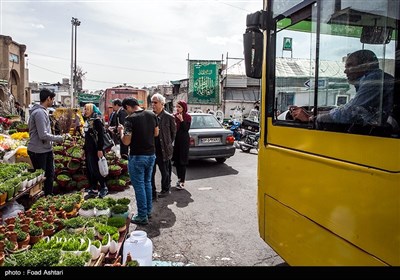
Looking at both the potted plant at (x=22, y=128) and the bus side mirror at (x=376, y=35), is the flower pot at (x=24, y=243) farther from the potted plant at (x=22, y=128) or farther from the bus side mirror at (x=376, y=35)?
the potted plant at (x=22, y=128)

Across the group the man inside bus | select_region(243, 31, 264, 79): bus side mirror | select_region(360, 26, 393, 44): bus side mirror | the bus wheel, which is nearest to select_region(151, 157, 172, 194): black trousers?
select_region(243, 31, 264, 79): bus side mirror

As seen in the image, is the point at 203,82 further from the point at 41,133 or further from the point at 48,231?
the point at 48,231

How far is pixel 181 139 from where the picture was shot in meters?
7.19

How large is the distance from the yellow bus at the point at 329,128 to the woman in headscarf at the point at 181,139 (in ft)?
12.9

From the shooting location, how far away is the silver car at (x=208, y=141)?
9.34m

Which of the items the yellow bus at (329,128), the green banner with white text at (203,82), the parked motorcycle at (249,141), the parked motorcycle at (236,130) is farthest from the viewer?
the green banner with white text at (203,82)

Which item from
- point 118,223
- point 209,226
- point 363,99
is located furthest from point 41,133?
point 363,99

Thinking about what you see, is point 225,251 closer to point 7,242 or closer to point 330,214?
point 330,214

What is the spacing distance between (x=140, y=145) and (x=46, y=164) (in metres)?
2.22

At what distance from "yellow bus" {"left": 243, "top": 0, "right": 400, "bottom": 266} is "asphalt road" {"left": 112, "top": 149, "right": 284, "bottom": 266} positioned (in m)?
1.07

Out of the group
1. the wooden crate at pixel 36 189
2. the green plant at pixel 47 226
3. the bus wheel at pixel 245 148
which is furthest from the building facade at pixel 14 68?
the green plant at pixel 47 226

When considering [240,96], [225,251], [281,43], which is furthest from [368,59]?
[240,96]

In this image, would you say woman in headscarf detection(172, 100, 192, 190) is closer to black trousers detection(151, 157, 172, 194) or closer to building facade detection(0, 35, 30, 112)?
black trousers detection(151, 157, 172, 194)
